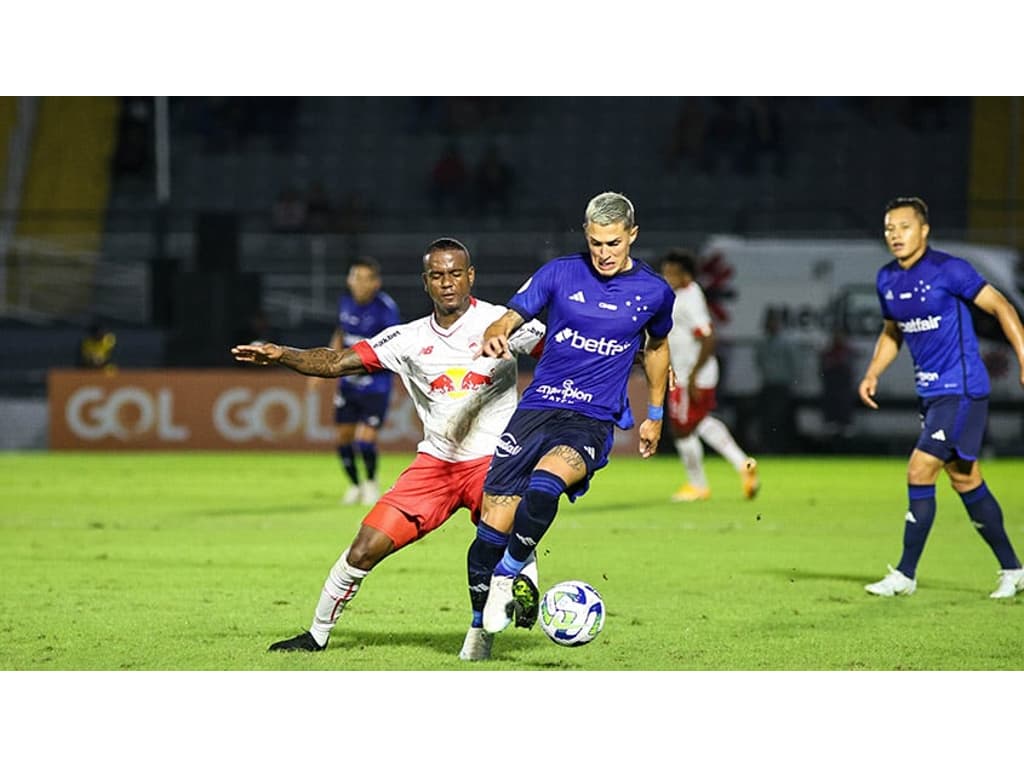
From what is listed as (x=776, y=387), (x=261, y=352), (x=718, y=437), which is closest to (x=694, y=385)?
(x=718, y=437)

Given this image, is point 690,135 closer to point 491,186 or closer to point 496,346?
point 491,186

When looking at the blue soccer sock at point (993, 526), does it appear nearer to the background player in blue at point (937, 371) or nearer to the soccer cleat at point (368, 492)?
the background player in blue at point (937, 371)

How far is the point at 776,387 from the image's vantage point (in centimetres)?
2200

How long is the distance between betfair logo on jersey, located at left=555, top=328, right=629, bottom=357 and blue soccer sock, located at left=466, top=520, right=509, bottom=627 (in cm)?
86

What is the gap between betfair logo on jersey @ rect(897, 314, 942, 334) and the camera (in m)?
9.17

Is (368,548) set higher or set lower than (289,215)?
lower

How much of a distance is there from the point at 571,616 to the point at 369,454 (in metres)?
7.87

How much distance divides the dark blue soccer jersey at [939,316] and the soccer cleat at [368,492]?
669 centimetres

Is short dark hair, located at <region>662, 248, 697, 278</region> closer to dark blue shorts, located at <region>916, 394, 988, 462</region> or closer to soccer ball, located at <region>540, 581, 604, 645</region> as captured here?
A: dark blue shorts, located at <region>916, 394, 988, 462</region>

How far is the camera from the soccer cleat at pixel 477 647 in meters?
7.02

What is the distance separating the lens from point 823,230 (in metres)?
24.9

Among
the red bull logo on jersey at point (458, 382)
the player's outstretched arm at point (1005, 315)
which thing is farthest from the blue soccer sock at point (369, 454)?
the red bull logo on jersey at point (458, 382)

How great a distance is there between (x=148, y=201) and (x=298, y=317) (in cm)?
541
